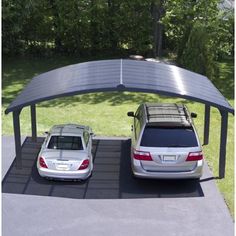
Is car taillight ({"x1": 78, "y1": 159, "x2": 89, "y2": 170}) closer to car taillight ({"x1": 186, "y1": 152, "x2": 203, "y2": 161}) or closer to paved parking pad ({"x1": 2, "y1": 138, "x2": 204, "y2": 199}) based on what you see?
paved parking pad ({"x1": 2, "y1": 138, "x2": 204, "y2": 199})

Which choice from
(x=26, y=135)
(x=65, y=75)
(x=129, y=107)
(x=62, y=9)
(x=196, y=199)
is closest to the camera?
(x=196, y=199)

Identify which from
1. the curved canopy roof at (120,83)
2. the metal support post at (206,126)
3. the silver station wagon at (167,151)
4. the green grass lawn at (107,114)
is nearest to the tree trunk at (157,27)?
the green grass lawn at (107,114)

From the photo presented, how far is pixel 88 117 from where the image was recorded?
1616 centimetres

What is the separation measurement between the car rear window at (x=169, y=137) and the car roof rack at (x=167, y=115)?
5.2 inches

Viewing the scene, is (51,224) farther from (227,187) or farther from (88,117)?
(88,117)

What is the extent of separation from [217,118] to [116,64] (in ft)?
17.9

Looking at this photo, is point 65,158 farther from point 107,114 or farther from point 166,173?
point 107,114

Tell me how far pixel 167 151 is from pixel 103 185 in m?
1.74

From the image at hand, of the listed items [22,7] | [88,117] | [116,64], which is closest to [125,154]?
[116,64]

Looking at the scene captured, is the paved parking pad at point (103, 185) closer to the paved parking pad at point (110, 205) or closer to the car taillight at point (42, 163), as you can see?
the paved parking pad at point (110, 205)

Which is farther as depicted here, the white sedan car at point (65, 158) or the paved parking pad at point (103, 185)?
the white sedan car at point (65, 158)

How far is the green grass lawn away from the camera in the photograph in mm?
12727

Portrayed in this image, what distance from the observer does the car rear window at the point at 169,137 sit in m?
10.4

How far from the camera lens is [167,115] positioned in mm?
11273
